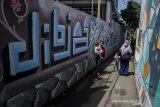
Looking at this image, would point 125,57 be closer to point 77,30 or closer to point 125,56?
point 125,56

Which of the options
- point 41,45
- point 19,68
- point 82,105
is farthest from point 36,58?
point 82,105

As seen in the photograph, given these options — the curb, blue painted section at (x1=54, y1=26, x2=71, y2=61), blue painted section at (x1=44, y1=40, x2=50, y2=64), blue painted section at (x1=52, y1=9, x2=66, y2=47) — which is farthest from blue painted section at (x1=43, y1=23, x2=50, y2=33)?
the curb

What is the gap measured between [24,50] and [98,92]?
14.4 ft

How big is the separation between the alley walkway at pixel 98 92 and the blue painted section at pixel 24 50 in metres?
1.71

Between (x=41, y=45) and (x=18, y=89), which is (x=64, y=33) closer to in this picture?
(x=41, y=45)

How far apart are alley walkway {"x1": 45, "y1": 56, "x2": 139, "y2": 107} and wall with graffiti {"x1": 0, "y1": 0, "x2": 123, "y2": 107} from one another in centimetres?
37

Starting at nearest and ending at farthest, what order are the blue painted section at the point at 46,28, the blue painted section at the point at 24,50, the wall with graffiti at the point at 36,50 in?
1. the wall with graffiti at the point at 36,50
2. the blue painted section at the point at 24,50
3. the blue painted section at the point at 46,28

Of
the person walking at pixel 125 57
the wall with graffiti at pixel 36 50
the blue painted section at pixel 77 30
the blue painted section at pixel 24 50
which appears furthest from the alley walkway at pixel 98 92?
the blue painted section at pixel 77 30

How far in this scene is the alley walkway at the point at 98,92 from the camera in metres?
8.45

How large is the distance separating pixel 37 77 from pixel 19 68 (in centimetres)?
117

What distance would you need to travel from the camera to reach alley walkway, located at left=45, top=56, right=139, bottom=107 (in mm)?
8445

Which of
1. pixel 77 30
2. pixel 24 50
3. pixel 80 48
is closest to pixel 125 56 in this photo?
pixel 80 48

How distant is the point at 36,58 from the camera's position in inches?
279

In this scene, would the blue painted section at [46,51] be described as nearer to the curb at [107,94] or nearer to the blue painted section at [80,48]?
the curb at [107,94]
